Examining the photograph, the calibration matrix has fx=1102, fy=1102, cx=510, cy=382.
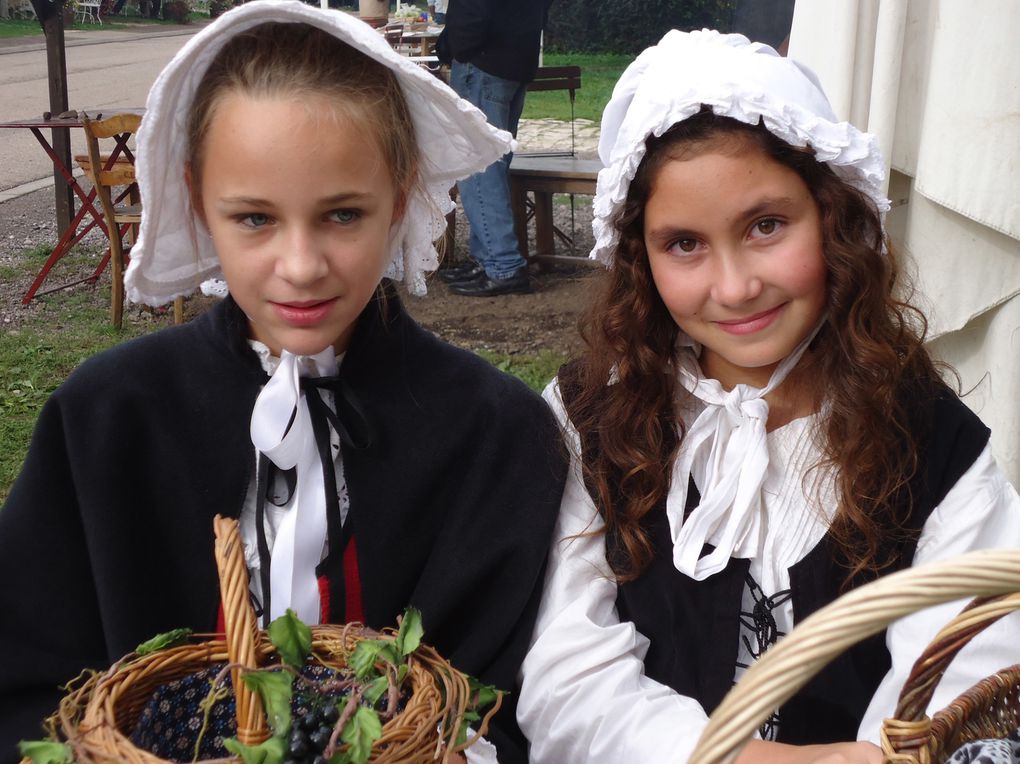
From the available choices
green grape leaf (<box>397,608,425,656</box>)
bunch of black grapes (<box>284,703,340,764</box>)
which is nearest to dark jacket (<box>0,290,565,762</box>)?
green grape leaf (<box>397,608,425,656</box>)

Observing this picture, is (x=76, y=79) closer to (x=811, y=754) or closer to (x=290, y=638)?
(x=290, y=638)

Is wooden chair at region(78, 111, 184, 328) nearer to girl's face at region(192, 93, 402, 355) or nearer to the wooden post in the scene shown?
the wooden post

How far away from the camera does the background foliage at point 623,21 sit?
17.6 meters

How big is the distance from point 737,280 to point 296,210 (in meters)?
0.70

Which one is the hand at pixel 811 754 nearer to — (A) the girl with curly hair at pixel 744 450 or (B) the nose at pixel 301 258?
(A) the girl with curly hair at pixel 744 450

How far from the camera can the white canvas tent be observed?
2.47 m

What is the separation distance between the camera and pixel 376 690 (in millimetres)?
1313

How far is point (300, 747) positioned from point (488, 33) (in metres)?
4.85

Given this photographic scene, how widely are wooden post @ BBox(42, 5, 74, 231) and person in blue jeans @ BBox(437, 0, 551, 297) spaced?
2.58 m

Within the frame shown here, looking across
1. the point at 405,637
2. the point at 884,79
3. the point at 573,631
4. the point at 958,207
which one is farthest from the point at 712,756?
Result: the point at 884,79

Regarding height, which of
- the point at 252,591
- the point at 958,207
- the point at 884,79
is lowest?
the point at 252,591

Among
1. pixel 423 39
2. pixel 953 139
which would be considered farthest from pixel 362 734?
pixel 423 39

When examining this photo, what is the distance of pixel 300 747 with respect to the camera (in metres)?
1.25

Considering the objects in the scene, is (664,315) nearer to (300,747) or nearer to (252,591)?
(252,591)
